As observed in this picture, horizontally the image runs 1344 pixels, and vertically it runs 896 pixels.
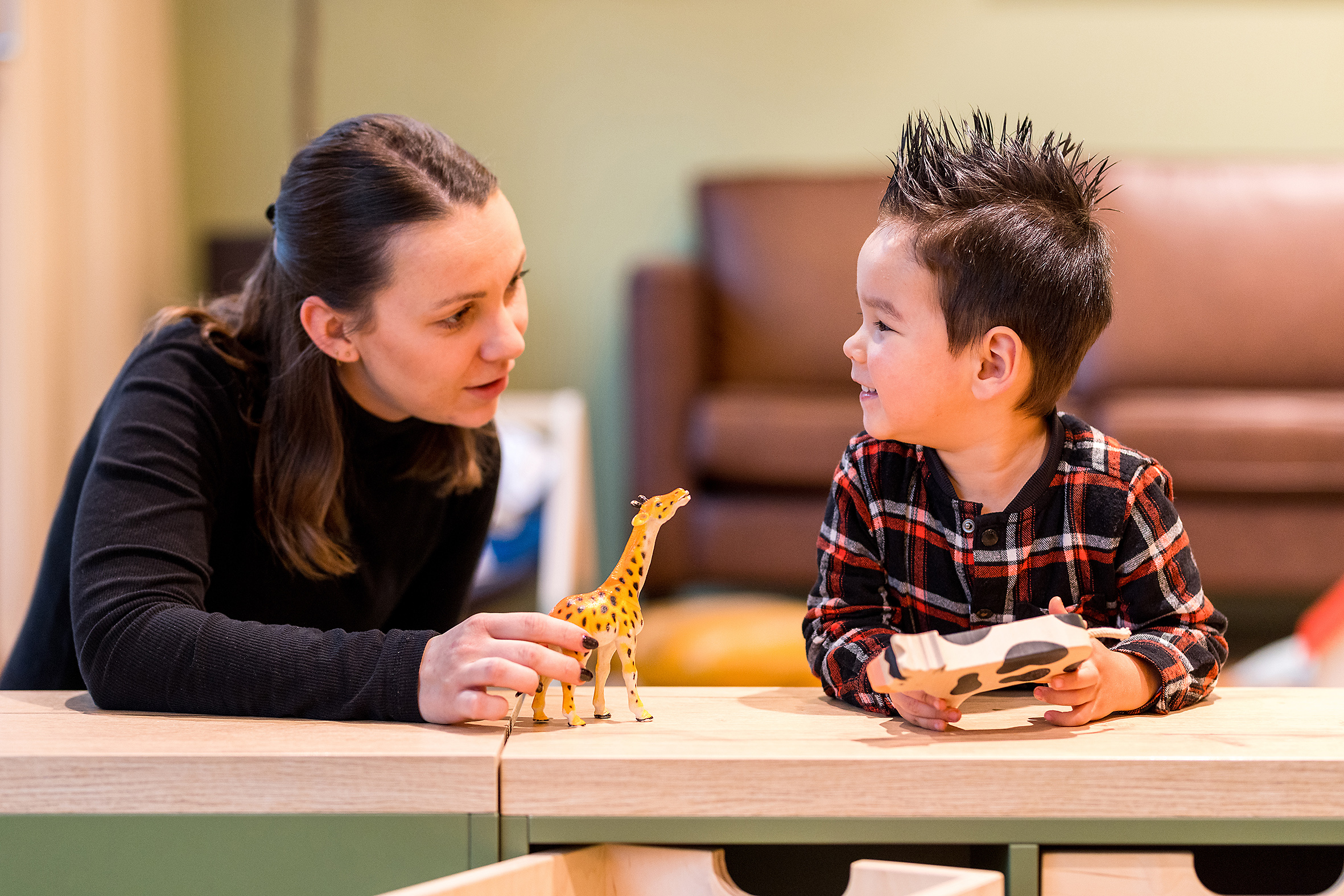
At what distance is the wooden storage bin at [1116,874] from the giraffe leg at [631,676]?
27cm

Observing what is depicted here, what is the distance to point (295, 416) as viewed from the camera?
1102mm

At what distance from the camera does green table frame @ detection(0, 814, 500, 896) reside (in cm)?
72

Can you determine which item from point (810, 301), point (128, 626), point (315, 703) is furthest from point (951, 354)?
point (810, 301)

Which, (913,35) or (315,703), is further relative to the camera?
(913,35)

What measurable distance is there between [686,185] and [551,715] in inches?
98.8

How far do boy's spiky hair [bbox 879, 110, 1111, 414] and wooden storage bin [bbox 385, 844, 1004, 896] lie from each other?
374mm

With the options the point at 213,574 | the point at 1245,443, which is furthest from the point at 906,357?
the point at 1245,443

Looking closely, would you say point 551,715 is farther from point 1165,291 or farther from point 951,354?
point 1165,291

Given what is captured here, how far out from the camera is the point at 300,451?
110 centimetres

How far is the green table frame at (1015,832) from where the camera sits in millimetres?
718

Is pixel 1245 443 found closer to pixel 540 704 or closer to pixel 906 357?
pixel 906 357

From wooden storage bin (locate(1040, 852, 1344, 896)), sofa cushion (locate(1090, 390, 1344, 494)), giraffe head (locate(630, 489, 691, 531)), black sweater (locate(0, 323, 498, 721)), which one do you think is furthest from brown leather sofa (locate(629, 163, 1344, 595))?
wooden storage bin (locate(1040, 852, 1344, 896))

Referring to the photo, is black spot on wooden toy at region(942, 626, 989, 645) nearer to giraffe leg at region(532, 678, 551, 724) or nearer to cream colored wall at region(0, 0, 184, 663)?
giraffe leg at region(532, 678, 551, 724)

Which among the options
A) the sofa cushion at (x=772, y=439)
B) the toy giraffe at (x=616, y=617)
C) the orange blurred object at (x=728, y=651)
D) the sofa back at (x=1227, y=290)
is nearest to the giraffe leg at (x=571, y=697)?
the toy giraffe at (x=616, y=617)
